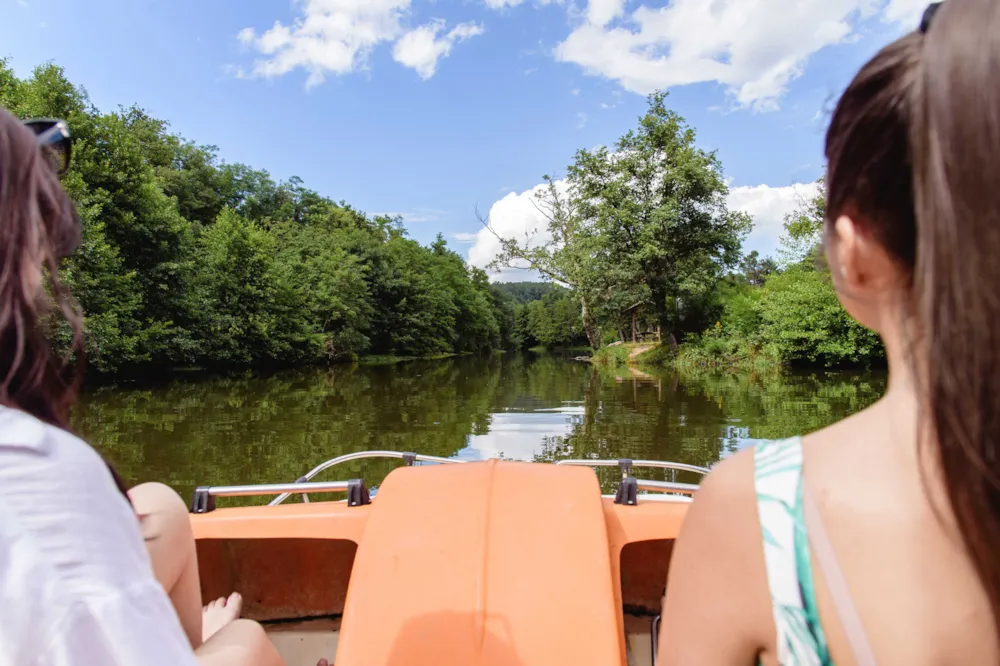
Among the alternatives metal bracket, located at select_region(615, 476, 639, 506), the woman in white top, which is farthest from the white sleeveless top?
metal bracket, located at select_region(615, 476, 639, 506)

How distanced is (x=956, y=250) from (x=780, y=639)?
0.35 meters

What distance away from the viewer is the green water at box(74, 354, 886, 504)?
6.78m

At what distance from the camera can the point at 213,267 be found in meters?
21.8

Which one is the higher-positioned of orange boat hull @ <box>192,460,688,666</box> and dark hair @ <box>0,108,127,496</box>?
dark hair @ <box>0,108,127,496</box>

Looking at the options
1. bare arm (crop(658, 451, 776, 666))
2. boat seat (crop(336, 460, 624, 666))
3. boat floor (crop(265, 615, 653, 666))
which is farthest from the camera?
boat floor (crop(265, 615, 653, 666))

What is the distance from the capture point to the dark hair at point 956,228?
0.43m

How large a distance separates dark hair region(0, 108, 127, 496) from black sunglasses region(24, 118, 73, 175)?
15 centimetres

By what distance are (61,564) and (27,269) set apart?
316mm

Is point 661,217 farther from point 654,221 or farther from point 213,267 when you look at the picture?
point 213,267

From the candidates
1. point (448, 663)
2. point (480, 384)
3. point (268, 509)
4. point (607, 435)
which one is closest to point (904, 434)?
point (448, 663)

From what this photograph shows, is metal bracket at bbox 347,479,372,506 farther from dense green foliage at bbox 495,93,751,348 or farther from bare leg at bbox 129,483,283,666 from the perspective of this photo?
dense green foliage at bbox 495,93,751,348

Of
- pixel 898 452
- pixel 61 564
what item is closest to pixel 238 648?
pixel 61 564

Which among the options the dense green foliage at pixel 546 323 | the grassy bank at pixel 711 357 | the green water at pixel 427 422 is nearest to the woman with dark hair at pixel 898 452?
the green water at pixel 427 422

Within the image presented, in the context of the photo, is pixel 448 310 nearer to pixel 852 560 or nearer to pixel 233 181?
pixel 233 181
